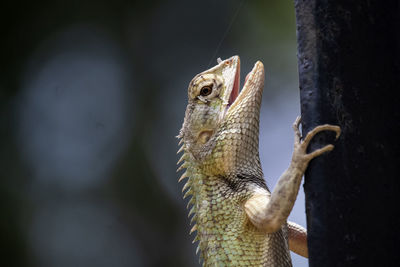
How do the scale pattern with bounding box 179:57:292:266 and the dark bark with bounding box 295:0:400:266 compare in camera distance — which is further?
the scale pattern with bounding box 179:57:292:266

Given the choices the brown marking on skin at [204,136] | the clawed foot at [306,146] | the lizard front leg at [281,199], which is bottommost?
the lizard front leg at [281,199]

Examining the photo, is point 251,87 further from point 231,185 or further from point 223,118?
point 231,185

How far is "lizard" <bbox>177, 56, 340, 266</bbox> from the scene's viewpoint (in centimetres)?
234

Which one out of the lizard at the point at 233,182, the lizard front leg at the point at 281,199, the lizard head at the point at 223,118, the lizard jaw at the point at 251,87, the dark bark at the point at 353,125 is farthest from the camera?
the lizard jaw at the point at 251,87

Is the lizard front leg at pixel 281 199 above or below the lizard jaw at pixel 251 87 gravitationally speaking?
below

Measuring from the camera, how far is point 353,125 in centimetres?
144

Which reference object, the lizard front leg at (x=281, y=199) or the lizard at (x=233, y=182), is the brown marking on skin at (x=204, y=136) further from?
the lizard front leg at (x=281, y=199)

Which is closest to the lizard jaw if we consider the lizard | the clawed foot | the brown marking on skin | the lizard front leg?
the lizard

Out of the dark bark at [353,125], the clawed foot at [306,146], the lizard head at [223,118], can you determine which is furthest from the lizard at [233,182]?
the dark bark at [353,125]

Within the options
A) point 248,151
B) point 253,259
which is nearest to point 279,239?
point 253,259

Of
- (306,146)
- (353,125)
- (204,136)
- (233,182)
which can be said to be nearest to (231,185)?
(233,182)

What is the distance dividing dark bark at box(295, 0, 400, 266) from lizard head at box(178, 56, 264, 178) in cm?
116

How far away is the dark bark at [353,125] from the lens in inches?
54.4

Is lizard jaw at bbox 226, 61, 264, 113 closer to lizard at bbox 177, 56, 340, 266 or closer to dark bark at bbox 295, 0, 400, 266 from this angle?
lizard at bbox 177, 56, 340, 266
